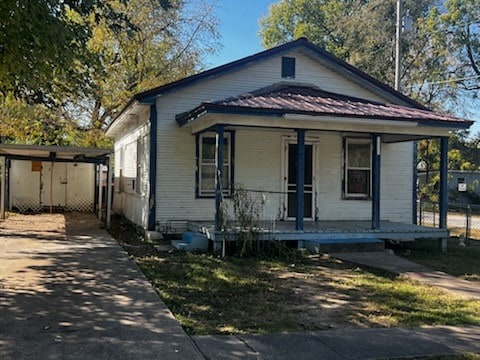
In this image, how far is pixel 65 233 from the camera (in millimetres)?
13164

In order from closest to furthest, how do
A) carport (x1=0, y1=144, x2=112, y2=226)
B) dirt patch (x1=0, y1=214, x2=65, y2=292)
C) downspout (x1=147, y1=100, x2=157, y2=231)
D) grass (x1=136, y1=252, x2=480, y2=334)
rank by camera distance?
grass (x1=136, y1=252, x2=480, y2=334), dirt patch (x1=0, y1=214, x2=65, y2=292), downspout (x1=147, y1=100, x2=157, y2=231), carport (x1=0, y1=144, x2=112, y2=226)

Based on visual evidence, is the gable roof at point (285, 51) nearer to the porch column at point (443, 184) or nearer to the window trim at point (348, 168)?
the window trim at point (348, 168)

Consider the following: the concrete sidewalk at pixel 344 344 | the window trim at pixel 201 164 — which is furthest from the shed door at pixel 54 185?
the concrete sidewalk at pixel 344 344

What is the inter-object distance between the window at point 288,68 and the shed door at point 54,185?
11573 mm

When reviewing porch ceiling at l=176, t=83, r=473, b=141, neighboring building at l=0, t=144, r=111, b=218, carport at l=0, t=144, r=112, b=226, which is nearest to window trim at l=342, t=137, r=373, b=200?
porch ceiling at l=176, t=83, r=473, b=141

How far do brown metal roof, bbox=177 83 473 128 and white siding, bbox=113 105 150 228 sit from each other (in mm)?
1879

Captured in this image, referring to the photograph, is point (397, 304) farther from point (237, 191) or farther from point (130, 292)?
point (237, 191)

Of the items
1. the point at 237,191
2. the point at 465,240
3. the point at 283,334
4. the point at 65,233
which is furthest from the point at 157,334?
the point at 465,240

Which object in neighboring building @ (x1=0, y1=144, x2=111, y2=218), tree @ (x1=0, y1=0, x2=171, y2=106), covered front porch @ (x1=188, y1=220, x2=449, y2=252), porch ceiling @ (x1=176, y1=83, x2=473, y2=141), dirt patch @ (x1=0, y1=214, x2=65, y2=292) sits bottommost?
dirt patch @ (x1=0, y1=214, x2=65, y2=292)

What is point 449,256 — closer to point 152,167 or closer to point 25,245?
point 152,167

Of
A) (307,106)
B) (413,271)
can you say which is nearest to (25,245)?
(307,106)

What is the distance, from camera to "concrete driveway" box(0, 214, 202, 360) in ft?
14.9

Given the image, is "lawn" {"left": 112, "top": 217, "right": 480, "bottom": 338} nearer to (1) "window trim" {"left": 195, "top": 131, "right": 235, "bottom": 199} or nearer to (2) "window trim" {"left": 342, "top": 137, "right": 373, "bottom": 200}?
(1) "window trim" {"left": 195, "top": 131, "right": 235, "bottom": 199}

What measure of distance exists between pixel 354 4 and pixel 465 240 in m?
31.4
